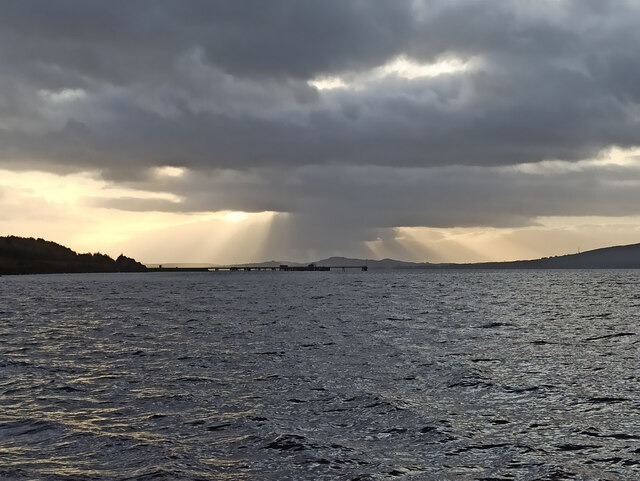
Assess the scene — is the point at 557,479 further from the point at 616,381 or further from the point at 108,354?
the point at 108,354

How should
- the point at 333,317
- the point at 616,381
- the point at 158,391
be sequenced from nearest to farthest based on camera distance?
1. the point at 158,391
2. the point at 616,381
3. the point at 333,317

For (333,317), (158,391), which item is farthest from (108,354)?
(333,317)

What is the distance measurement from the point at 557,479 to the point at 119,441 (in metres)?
13.1

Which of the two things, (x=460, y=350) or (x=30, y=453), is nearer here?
(x=30, y=453)

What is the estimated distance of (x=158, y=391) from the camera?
27.4 metres

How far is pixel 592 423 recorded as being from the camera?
21.6 m

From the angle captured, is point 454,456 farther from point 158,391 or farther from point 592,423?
point 158,391

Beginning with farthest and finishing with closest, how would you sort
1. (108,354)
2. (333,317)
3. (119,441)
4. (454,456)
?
1. (333,317)
2. (108,354)
3. (119,441)
4. (454,456)

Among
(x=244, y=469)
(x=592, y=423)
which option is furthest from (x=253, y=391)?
(x=592, y=423)

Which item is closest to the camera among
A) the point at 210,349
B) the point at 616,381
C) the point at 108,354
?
the point at 616,381

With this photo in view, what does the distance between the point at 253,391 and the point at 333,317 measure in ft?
157

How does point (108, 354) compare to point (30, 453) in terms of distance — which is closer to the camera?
point (30, 453)

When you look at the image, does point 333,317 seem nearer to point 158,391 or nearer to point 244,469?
point 158,391

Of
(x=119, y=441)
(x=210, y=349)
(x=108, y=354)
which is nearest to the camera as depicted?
(x=119, y=441)
